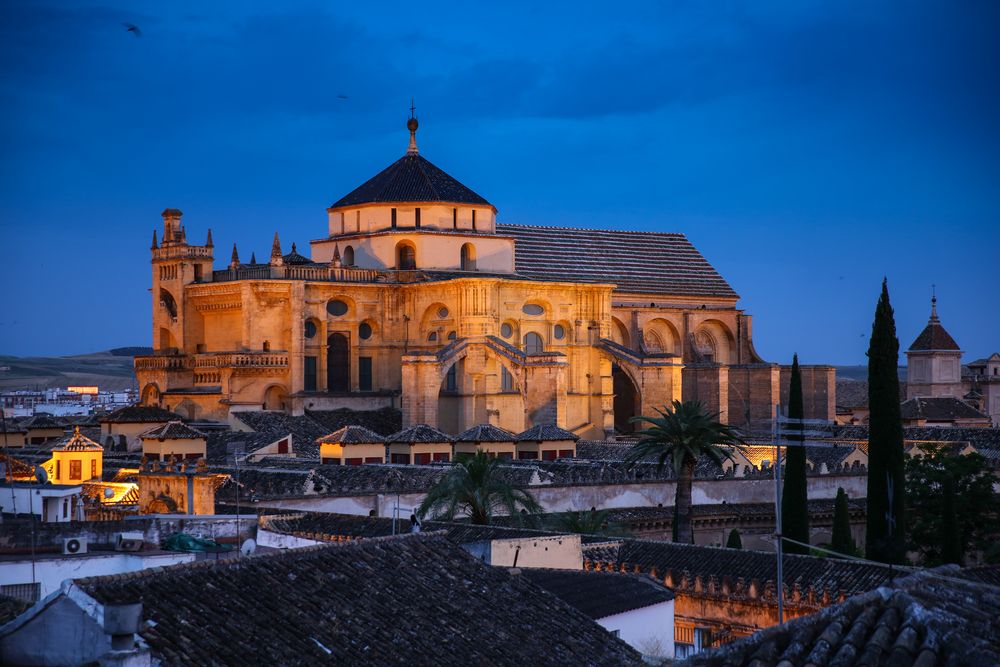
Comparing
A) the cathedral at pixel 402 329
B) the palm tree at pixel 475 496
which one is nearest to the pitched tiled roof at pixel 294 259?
the cathedral at pixel 402 329

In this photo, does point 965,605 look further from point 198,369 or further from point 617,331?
point 617,331

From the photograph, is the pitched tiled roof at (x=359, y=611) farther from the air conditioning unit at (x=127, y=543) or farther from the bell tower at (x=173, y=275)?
the bell tower at (x=173, y=275)

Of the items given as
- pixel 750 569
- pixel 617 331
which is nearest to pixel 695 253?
pixel 617 331

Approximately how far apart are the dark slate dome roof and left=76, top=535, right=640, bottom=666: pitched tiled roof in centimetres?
5003

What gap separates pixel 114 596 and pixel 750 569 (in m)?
17.4

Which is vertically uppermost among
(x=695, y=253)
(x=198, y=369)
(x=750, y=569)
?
(x=695, y=253)

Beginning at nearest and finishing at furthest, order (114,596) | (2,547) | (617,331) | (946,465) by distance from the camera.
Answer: (114,596) < (2,547) < (946,465) < (617,331)

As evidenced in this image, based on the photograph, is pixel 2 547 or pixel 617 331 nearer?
pixel 2 547

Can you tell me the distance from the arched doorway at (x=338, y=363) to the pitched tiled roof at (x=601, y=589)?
1576 inches

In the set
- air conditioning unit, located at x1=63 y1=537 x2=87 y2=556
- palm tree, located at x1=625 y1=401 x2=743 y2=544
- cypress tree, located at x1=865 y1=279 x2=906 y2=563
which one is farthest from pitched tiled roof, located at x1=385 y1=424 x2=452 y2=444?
air conditioning unit, located at x1=63 y1=537 x2=87 y2=556

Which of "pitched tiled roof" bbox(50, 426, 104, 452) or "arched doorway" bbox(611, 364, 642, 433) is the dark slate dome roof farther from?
"pitched tiled roof" bbox(50, 426, 104, 452)

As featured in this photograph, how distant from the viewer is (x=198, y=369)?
61250mm

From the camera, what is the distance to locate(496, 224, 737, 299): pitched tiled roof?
77.1 m

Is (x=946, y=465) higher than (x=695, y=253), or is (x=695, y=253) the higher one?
(x=695, y=253)
